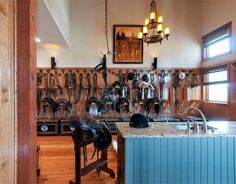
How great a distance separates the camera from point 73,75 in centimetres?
691

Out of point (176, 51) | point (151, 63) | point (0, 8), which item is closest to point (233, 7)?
point (176, 51)

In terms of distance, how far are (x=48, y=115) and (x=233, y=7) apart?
5699 millimetres

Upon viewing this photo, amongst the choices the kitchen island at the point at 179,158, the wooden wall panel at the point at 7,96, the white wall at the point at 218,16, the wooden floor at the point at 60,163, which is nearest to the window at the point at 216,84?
the white wall at the point at 218,16

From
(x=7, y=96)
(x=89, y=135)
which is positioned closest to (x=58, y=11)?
(x=89, y=135)

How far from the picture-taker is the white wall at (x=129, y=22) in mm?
6992

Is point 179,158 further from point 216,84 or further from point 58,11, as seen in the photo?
point 216,84

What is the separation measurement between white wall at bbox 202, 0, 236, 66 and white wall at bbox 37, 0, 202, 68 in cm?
31

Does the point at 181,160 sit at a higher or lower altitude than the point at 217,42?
lower

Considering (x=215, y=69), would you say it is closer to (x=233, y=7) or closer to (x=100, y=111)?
(x=233, y=7)

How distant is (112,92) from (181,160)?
4508 millimetres

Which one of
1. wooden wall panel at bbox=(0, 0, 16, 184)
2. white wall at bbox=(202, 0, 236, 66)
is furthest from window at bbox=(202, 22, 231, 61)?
wooden wall panel at bbox=(0, 0, 16, 184)

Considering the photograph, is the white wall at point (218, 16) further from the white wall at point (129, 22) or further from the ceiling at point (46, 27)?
the ceiling at point (46, 27)

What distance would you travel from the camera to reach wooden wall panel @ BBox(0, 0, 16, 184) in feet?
3.75

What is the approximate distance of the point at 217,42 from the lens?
6.30m
